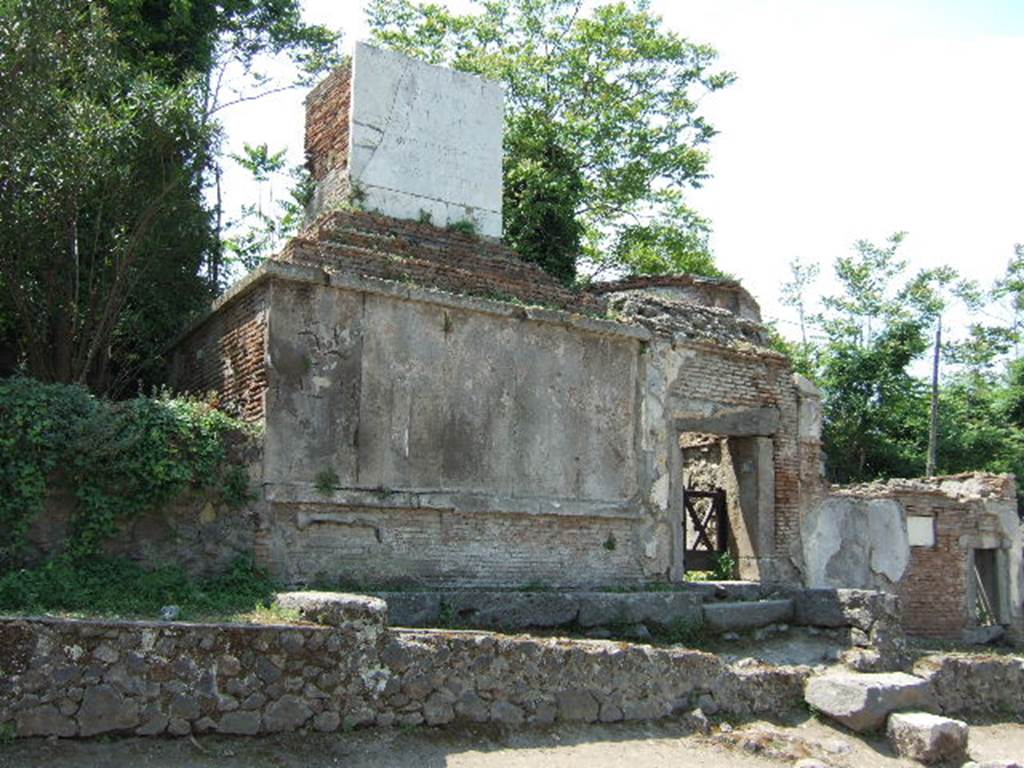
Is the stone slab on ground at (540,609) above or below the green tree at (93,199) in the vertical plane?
below

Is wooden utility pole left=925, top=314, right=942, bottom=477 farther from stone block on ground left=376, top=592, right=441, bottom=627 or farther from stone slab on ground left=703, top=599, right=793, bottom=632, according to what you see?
stone block on ground left=376, top=592, right=441, bottom=627

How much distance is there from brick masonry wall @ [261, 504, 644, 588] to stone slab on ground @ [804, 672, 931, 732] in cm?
284

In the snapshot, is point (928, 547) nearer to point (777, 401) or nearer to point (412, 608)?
point (777, 401)

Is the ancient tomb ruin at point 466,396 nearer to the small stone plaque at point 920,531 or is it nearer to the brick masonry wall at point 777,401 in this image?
the brick masonry wall at point 777,401

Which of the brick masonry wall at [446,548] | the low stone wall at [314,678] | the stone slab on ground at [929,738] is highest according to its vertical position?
the brick masonry wall at [446,548]

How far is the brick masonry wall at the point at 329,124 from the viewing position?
1236 centimetres

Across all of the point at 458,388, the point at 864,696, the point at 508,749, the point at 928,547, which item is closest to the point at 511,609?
the point at 508,749

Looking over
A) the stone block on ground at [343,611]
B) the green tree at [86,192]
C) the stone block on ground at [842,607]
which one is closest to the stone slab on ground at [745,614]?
the stone block on ground at [842,607]

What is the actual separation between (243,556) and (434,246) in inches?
178

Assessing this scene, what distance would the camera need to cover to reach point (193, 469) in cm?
891

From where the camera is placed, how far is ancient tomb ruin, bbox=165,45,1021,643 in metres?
9.86

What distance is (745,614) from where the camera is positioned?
11281mm

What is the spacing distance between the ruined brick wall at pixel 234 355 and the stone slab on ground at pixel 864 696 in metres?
5.99

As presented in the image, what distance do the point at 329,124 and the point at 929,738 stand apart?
9.70m
